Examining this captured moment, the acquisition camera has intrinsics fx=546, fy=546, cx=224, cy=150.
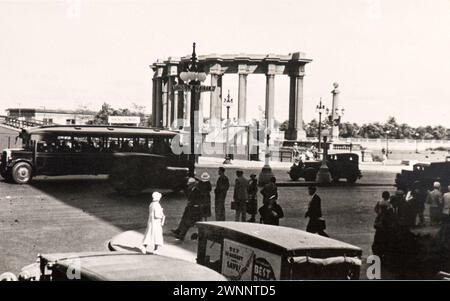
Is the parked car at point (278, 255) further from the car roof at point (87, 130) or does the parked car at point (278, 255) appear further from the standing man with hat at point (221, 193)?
the car roof at point (87, 130)

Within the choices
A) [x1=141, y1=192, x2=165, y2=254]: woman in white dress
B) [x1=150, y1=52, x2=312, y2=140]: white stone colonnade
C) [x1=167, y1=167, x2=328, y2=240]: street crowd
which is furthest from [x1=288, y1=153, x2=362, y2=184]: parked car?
[x1=141, y1=192, x2=165, y2=254]: woman in white dress


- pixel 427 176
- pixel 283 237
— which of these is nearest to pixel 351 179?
pixel 427 176

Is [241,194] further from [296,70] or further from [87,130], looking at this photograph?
[296,70]

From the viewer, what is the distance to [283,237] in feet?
25.5

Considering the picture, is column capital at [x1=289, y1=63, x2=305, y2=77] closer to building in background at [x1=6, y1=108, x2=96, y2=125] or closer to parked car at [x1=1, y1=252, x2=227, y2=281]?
building in background at [x1=6, y1=108, x2=96, y2=125]

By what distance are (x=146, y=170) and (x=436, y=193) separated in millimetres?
Result: 10629

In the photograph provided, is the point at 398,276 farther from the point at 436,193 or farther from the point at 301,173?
the point at 301,173

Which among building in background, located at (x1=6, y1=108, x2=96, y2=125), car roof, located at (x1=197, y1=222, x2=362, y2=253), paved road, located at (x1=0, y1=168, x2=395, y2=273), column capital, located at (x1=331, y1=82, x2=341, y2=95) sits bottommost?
paved road, located at (x1=0, y1=168, x2=395, y2=273)

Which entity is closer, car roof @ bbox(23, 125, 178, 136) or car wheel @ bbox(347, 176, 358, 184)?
car roof @ bbox(23, 125, 178, 136)

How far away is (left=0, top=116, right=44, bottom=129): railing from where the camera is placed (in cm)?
2106

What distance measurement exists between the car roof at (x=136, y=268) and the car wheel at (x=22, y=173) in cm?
1678

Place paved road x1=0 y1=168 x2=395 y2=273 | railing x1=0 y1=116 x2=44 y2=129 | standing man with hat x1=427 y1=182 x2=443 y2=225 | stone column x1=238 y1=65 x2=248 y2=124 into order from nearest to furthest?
paved road x1=0 y1=168 x2=395 y2=273 < standing man with hat x1=427 y1=182 x2=443 y2=225 < railing x1=0 y1=116 x2=44 y2=129 < stone column x1=238 y1=65 x2=248 y2=124

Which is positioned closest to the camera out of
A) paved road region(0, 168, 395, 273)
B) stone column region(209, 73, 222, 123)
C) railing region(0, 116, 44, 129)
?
paved road region(0, 168, 395, 273)

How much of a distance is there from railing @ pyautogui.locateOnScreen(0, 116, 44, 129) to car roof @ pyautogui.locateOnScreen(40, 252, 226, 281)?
15407 millimetres
